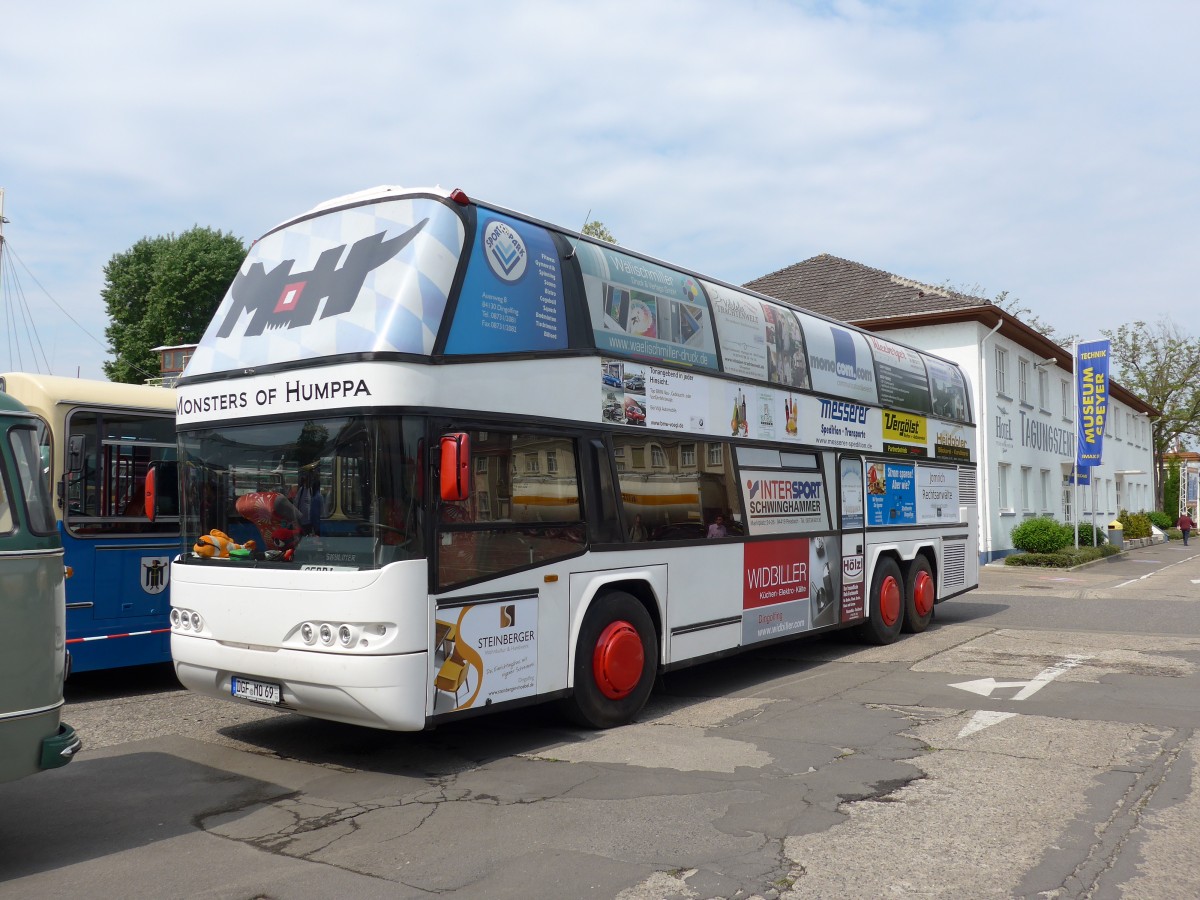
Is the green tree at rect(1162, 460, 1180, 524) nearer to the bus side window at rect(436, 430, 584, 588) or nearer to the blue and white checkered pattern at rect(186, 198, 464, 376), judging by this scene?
the bus side window at rect(436, 430, 584, 588)

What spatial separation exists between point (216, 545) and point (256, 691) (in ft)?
3.51

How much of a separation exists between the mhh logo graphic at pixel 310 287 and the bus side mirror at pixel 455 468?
1.21m

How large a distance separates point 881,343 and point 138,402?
28.4 ft

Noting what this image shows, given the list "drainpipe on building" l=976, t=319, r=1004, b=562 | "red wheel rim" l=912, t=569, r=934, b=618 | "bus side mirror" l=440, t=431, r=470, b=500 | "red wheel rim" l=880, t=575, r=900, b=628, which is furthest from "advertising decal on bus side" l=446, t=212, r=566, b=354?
"drainpipe on building" l=976, t=319, r=1004, b=562

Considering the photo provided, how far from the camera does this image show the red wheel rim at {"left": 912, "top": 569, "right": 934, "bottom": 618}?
13398 millimetres

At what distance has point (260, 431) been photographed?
689 centimetres

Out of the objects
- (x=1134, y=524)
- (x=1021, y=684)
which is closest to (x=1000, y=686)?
(x=1021, y=684)

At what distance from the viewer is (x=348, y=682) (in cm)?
613

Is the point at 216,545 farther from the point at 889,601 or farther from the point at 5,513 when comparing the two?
the point at 889,601

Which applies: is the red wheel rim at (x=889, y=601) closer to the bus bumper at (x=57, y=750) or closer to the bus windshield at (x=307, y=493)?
the bus windshield at (x=307, y=493)

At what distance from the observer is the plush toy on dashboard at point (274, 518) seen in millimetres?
6602

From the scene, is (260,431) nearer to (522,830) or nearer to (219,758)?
(219,758)

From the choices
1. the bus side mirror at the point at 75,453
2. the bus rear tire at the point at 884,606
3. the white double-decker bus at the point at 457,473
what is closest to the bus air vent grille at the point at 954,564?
the bus rear tire at the point at 884,606

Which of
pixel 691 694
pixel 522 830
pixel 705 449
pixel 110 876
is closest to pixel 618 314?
pixel 705 449
